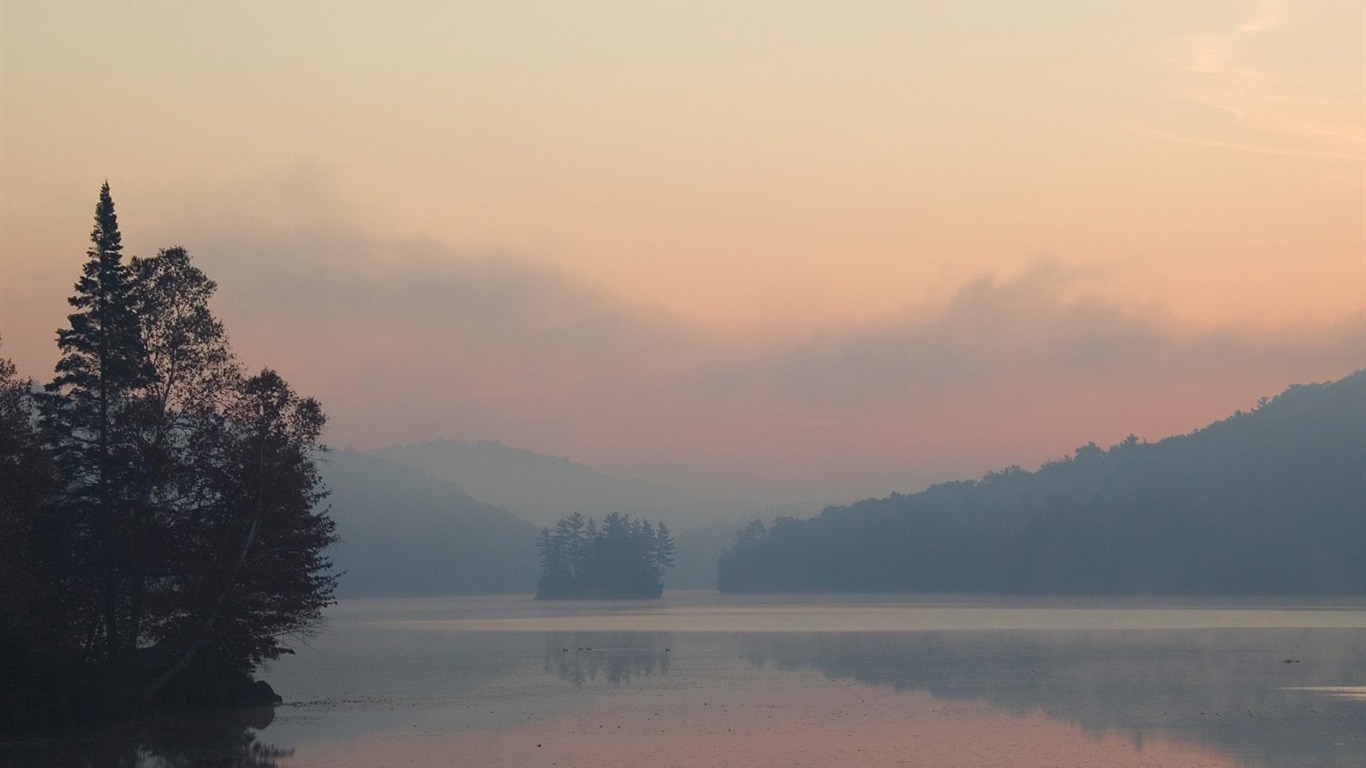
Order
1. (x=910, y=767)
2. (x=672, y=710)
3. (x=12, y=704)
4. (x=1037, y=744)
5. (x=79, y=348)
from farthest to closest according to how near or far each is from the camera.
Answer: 1. (x=79, y=348)
2. (x=672, y=710)
3. (x=12, y=704)
4. (x=1037, y=744)
5. (x=910, y=767)

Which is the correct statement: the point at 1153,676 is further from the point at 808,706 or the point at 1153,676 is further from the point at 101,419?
the point at 101,419

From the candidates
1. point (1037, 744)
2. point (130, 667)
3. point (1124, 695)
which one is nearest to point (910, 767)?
point (1037, 744)

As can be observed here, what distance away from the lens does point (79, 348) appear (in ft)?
172

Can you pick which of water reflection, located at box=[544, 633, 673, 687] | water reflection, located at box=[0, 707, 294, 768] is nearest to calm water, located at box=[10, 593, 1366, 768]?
water reflection, located at box=[0, 707, 294, 768]

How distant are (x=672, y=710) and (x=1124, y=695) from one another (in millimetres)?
16305

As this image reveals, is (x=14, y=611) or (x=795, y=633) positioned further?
(x=795, y=633)

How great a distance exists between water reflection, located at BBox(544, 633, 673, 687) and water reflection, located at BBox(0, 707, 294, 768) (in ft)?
61.9

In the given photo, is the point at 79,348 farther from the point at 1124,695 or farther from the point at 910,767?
the point at 1124,695

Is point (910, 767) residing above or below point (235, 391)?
below

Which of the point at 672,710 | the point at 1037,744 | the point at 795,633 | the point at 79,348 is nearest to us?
the point at 1037,744

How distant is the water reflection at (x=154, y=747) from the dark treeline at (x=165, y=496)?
384 cm

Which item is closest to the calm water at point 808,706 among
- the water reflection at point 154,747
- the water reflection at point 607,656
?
the water reflection at point 154,747

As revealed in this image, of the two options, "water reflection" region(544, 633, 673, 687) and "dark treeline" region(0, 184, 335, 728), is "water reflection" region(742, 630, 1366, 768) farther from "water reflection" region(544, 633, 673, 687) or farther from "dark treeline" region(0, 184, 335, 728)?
"dark treeline" region(0, 184, 335, 728)

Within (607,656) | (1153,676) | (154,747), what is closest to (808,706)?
(1153,676)
